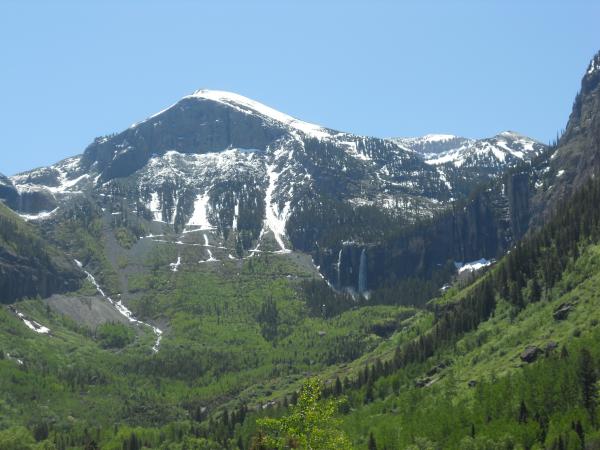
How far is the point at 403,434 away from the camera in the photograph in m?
195

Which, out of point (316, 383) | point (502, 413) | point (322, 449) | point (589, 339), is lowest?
point (502, 413)

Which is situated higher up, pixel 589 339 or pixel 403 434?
pixel 589 339

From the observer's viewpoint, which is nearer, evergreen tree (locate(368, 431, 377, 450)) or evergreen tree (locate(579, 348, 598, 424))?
evergreen tree (locate(579, 348, 598, 424))

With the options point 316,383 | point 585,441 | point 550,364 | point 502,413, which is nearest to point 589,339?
point 550,364

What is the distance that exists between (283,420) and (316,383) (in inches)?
187

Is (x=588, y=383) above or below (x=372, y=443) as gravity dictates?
above

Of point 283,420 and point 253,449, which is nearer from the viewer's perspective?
point 283,420

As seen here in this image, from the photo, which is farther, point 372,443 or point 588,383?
point 372,443

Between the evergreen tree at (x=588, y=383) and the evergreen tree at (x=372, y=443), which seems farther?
the evergreen tree at (x=372, y=443)

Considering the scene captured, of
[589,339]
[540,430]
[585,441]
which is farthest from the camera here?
[589,339]

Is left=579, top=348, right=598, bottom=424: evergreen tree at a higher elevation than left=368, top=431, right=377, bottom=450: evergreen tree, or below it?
higher

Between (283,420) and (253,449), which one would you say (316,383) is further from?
(253,449)

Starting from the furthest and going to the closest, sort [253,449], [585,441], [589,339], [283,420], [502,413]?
1. [589,339]
2. [502,413]
3. [585,441]
4. [253,449]
5. [283,420]

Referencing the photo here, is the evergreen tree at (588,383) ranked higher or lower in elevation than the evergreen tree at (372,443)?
higher
